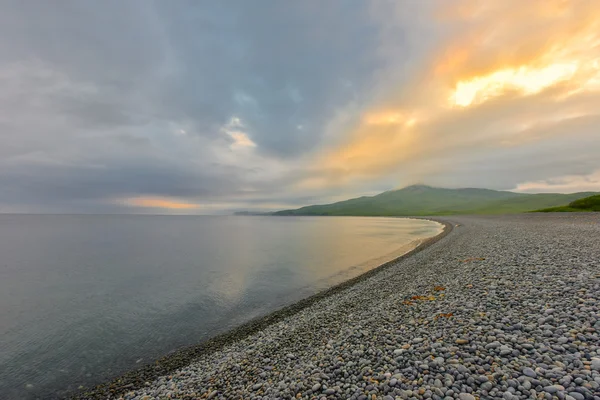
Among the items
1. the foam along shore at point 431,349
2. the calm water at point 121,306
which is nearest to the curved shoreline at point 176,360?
the foam along shore at point 431,349

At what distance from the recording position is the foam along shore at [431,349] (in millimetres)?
5559

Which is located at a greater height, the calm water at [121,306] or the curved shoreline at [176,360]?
the curved shoreline at [176,360]

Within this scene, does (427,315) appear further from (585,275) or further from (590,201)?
(590,201)

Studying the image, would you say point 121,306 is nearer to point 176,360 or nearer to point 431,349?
point 176,360

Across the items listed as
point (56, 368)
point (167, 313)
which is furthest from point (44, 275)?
point (56, 368)

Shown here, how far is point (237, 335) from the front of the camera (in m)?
14.9

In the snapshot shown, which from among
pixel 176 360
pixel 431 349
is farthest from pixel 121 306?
pixel 431 349

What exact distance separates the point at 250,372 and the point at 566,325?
10022 millimetres

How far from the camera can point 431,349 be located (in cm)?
725

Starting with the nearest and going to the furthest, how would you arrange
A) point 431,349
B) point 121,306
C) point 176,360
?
point 431,349
point 176,360
point 121,306

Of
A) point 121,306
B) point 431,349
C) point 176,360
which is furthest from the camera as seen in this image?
point 121,306

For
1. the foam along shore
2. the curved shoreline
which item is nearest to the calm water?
the curved shoreline

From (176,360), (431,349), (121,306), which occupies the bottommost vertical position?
(121,306)

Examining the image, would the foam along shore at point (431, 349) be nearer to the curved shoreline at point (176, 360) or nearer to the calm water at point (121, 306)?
the curved shoreline at point (176, 360)
